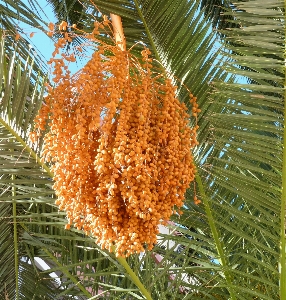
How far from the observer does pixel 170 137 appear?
1187 millimetres

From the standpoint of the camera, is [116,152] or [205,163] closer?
[116,152]

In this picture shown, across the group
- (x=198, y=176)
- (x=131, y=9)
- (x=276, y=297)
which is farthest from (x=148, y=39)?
(x=276, y=297)

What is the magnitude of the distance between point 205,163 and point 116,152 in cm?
72

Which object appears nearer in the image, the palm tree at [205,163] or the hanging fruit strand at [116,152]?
the hanging fruit strand at [116,152]

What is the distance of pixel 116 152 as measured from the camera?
3.60 feet

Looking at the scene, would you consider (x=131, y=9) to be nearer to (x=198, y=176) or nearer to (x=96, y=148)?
(x=198, y=176)

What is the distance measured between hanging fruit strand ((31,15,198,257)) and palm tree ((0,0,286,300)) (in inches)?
13.7

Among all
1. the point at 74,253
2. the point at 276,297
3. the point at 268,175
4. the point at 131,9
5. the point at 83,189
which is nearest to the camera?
the point at 83,189

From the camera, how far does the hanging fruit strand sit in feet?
3.65

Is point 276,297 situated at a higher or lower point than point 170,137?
lower

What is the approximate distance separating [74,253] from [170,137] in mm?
1193

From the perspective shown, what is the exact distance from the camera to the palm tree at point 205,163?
1.53 metres

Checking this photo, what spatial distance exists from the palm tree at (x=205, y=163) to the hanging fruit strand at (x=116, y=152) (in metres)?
0.35

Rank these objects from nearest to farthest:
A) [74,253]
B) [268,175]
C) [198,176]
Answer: [268,175]
[198,176]
[74,253]
